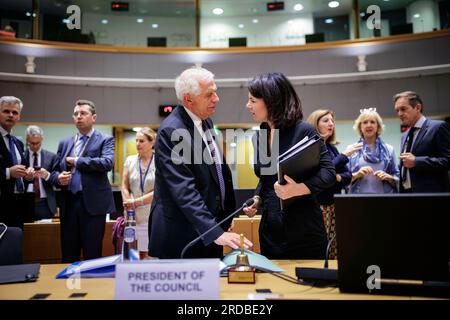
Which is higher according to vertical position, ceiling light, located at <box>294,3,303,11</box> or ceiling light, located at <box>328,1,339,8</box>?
ceiling light, located at <box>294,3,303,11</box>

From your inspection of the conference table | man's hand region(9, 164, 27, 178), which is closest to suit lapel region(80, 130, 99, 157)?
man's hand region(9, 164, 27, 178)

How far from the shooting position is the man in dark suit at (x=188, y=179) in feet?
4.91

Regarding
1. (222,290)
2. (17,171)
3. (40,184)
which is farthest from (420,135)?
(40,184)

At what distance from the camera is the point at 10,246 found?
163 centimetres

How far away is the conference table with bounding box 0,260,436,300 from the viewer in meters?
1.02

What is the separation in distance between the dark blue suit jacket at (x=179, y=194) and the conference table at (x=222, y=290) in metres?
0.34

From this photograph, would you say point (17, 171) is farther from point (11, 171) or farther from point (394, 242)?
point (394, 242)

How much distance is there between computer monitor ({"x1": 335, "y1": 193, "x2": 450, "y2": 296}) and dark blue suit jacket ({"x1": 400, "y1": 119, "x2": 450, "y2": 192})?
209cm

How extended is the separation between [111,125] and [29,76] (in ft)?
5.83

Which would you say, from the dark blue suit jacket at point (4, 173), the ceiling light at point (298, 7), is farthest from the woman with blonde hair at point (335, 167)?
the ceiling light at point (298, 7)

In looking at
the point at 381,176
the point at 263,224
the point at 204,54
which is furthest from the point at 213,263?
the point at 204,54

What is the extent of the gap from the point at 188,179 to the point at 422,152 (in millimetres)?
2243

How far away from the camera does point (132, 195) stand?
3.33 m

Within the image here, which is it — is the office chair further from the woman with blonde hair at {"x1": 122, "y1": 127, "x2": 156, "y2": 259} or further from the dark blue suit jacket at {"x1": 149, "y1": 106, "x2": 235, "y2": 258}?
the woman with blonde hair at {"x1": 122, "y1": 127, "x2": 156, "y2": 259}
